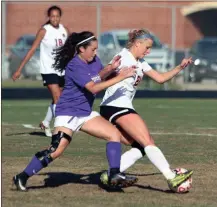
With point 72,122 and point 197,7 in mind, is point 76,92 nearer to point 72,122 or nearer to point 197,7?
point 72,122

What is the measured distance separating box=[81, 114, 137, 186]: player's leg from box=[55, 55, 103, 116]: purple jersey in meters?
0.14

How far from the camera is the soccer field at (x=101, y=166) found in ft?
30.8

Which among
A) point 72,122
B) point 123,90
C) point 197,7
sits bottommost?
point 197,7

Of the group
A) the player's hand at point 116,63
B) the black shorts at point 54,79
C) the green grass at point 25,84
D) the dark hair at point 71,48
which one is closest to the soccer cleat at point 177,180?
the player's hand at point 116,63

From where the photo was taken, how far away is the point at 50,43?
49.6 feet

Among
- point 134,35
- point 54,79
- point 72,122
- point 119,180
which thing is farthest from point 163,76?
point 54,79

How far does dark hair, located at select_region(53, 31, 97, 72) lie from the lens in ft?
32.7

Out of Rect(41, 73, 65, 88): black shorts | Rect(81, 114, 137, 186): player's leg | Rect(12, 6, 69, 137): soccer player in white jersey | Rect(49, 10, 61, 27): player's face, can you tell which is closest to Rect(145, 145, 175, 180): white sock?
Rect(81, 114, 137, 186): player's leg

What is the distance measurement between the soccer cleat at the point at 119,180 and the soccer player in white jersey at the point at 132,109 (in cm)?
32

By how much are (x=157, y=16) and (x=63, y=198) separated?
2741 centimetres

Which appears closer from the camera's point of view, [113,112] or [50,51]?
[113,112]

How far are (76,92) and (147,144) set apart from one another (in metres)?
0.91

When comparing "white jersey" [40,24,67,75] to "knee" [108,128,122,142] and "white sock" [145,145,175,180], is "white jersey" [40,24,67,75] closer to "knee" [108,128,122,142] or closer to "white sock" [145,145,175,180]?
"knee" [108,128,122,142]

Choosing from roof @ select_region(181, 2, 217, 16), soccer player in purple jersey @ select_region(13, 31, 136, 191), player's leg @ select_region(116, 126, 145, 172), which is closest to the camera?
soccer player in purple jersey @ select_region(13, 31, 136, 191)
